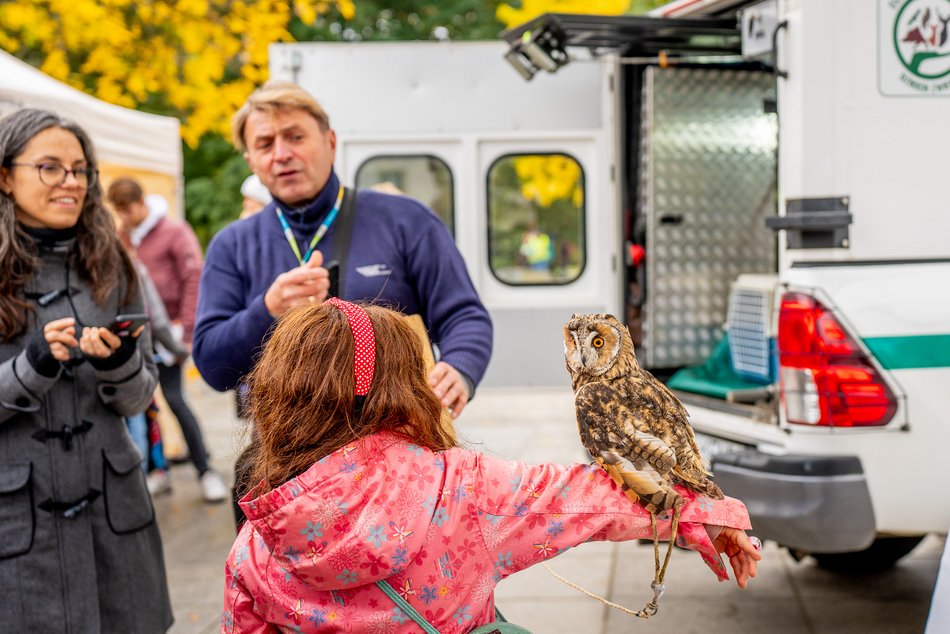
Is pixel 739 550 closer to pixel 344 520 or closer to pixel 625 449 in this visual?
pixel 625 449

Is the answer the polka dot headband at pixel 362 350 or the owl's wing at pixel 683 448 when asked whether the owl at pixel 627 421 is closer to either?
the owl's wing at pixel 683 448

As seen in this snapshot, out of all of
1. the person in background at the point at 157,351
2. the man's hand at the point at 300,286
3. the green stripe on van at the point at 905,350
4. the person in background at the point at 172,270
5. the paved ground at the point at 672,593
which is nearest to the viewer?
the man's hand at the point at 300,286

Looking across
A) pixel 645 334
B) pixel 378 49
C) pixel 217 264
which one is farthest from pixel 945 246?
pixel 378 49

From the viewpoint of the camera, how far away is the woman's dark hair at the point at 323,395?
1868 millimetres

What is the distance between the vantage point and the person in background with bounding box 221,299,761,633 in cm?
182

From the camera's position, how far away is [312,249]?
3.06 metres

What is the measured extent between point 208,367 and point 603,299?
4.29m

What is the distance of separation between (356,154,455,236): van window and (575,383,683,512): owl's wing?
5.09m

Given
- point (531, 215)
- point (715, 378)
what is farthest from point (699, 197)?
point (531, 215)

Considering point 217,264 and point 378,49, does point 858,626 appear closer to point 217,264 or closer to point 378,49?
point 217,264

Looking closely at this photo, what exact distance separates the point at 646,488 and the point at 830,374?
208cm

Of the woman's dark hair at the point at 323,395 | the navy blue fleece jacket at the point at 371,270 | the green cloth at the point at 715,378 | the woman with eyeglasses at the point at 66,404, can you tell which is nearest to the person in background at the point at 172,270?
the green cloth at the point at 715,378

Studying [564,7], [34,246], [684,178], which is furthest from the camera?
[564,7]

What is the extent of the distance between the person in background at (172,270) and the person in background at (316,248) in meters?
3.76
